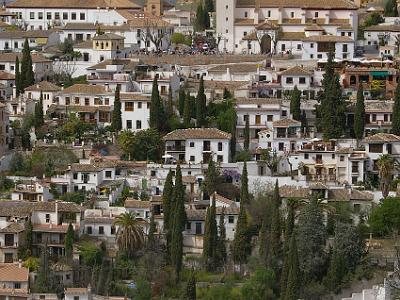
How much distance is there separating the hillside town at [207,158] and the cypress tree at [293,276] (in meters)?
0.06

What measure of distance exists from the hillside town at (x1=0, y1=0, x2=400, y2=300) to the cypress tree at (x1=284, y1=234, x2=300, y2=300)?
0.06 m

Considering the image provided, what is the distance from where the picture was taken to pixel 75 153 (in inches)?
2127

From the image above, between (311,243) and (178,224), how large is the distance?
3.87 meters

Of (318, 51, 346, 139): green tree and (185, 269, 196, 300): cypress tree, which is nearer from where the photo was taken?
(185, 269, 196, 300): cypress tree

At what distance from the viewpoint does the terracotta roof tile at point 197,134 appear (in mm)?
52781

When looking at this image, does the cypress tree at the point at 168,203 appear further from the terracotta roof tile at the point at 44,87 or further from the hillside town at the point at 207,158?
the terracotta roof tile at the point at 44,87

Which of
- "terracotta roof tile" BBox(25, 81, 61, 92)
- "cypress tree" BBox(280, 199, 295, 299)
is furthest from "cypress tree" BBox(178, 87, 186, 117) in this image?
"cypress tree" BBox(280, 199, 295, 299)

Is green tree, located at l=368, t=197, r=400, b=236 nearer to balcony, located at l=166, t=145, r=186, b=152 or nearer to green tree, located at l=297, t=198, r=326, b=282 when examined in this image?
green tree, located at l=297, t=198, r=326, b=282

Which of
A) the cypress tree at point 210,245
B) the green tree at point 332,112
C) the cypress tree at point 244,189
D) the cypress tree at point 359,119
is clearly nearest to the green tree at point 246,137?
the green tree at point 332,112

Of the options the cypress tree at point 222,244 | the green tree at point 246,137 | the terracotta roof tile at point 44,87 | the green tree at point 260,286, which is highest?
the terracotta roof tile at point 44,87

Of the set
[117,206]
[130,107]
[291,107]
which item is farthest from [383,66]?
[117,206]

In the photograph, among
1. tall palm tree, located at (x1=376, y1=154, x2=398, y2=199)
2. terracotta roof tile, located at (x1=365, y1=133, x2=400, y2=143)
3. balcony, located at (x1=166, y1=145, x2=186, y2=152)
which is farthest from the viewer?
balcony, located at (x1=166, y1=145, x2=186, y2=152)

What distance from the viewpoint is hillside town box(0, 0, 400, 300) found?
153 ft

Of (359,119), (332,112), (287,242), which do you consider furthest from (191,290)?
(359,119)
